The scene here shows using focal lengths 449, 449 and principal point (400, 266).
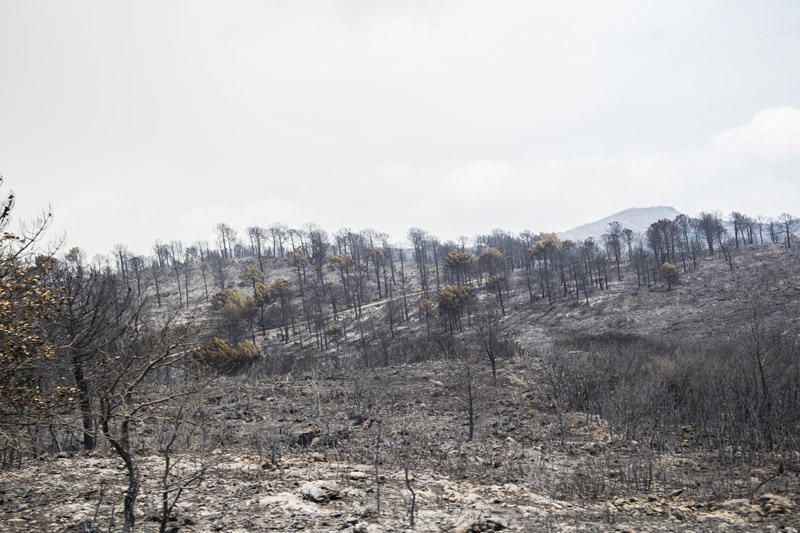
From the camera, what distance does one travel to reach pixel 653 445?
15844mm

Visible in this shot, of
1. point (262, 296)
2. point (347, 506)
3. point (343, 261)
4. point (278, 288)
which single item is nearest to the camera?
point (347, 506)

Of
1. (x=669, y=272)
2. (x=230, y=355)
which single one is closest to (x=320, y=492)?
(x=230, y=355)

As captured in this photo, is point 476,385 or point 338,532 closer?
point 338,532

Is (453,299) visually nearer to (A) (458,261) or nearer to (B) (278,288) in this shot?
(A) (458,261)

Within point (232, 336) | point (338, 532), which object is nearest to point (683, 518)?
point (338, 532)

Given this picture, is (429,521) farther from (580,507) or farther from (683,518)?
(683,518)

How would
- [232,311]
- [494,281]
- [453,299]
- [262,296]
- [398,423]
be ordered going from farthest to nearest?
1. [494,281]
2. [262,296]
3. [232,311]
4. [453,299]
5. [398,423]

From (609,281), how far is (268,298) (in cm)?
5534

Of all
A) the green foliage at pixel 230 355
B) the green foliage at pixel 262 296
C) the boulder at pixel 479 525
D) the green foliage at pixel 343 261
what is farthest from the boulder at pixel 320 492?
the green foliage at pixel 343 261

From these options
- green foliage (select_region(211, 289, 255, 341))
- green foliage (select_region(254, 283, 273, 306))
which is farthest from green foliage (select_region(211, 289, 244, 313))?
green foliage (select_region(254, 283, 273, 306))

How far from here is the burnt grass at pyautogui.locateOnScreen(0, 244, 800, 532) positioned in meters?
8.44

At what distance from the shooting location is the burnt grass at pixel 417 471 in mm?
8438

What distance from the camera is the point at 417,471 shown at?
12320 millimetres

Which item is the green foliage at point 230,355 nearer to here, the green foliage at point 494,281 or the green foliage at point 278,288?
the green foliage at point 278,288
